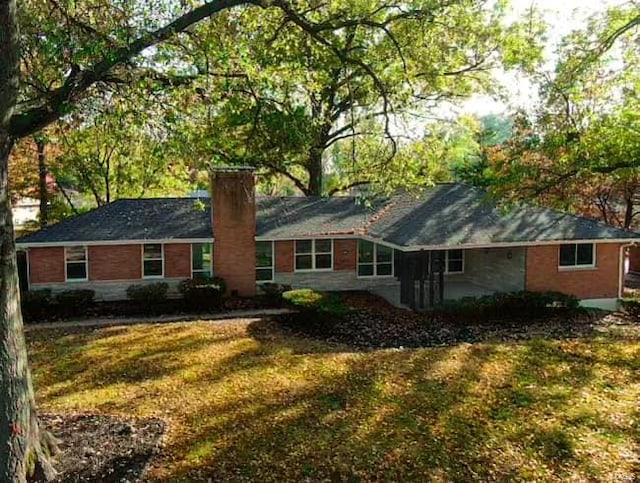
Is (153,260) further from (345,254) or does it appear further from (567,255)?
(567,255)

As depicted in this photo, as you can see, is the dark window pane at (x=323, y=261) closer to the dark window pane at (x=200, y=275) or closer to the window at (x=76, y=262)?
the dark window pane at (x=200, y=275)

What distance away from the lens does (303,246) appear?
20.9 metres

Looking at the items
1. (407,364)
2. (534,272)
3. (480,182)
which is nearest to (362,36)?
(407,364)

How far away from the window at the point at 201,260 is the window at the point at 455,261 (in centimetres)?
996

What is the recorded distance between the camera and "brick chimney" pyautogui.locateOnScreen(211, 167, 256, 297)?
65.5 feet

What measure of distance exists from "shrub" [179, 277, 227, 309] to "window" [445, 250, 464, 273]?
982cm

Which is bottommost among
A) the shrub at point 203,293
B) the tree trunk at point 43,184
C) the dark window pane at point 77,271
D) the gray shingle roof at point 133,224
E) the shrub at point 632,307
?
the shrub at point 632,307

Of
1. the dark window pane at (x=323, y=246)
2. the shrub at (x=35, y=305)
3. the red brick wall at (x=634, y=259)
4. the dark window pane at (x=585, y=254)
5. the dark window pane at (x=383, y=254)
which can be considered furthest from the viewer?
the red brick wall at (x=634, y=259)

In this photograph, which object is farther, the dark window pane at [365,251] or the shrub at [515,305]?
the dark window pane at [365,251]

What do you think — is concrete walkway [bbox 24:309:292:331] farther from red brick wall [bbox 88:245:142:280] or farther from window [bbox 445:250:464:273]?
window [bbox 445:250:464:273]

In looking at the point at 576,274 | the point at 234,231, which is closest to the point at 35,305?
the point at 234,231

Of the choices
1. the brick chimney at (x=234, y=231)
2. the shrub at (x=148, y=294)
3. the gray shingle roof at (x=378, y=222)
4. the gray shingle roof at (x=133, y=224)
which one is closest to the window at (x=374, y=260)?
the gray shingle roof at (x=378, y=222)

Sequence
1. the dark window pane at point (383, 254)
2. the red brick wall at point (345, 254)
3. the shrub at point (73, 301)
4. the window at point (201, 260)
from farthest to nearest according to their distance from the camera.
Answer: the dark window pane at point (383, 254), the red brick wall at point (345, 254), the window at point (201, 260), the shrub at point (73, 301)

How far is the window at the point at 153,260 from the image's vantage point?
63.9 feet
